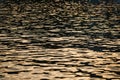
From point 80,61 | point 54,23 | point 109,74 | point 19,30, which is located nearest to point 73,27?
point 54,23

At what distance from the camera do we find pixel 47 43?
54.8m

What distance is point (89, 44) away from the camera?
5512 cm

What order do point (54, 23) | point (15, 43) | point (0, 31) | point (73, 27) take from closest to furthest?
A: point (15, 43) → point (0, 31) → point (73, 27) → point (54, 23)

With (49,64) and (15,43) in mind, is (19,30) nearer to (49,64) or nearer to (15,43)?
(15,43)

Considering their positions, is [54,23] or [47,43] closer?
[47,43]

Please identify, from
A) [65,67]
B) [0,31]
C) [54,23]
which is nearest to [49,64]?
[65,67]

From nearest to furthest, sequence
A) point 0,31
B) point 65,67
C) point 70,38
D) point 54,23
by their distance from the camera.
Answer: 1. point 65,67
2. point 70,38
3. point 0,31
4. point 54,23

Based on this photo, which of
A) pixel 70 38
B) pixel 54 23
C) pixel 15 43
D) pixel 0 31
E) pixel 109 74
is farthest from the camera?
pixel 54 23

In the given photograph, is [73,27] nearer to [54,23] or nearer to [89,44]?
[54,23]

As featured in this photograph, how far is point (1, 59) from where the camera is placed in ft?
140

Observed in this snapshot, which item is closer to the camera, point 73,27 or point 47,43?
point 47,43

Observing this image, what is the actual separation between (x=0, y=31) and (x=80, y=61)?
27240 mm

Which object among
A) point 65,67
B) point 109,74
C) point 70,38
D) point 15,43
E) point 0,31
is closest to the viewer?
point 109,74

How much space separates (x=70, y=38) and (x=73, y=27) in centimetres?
1604
